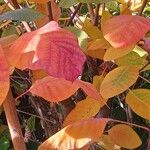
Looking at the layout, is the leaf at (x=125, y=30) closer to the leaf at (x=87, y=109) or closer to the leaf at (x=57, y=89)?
the leaf at (x=57, y=89)

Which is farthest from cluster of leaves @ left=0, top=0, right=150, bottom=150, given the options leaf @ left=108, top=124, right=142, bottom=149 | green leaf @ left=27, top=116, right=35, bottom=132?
green leaf @ left=27, top=116, right=35, bottom=132

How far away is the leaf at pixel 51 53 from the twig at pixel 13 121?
147mm

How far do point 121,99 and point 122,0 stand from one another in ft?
0.93

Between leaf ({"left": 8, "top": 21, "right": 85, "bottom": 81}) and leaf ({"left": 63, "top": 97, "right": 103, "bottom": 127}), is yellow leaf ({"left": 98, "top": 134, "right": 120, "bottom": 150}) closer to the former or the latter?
leaf ({"left": 63, "top": 97, "right": 103, "bottom": 127})

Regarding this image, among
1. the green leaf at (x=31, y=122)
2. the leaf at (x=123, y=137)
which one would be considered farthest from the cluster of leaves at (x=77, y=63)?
the green leaf at (x=31, y=122)

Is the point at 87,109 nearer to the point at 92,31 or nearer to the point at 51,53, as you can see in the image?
the point at 92,31

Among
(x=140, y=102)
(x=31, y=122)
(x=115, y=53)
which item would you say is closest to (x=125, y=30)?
(x=115, y=53)

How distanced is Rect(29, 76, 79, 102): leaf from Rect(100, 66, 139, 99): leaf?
→ 2.7 inches

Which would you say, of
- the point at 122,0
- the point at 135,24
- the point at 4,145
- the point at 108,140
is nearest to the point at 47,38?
the point at 135,24

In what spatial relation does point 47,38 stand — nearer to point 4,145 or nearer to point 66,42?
point 66,42

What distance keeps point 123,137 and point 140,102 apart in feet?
0.22

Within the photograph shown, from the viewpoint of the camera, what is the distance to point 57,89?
1.70 ft

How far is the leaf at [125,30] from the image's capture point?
0.45 metres

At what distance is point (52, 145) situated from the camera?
1.65 ft
